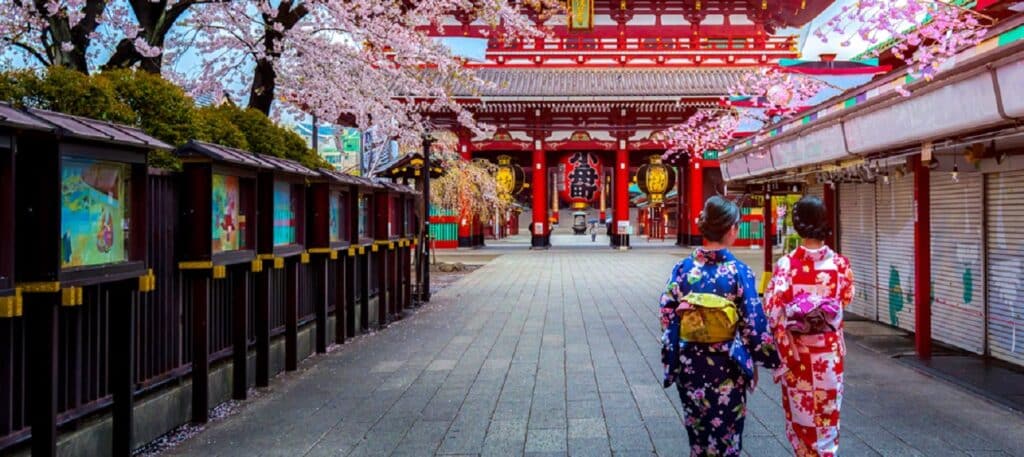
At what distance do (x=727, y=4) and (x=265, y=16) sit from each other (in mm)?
26666

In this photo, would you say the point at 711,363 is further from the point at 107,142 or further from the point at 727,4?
the point at 727,4

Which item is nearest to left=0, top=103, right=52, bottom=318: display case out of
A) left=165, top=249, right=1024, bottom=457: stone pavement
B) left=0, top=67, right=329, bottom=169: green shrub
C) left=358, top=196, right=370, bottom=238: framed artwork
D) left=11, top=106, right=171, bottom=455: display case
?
left=11, top=106, right=171, bottom=455: display case

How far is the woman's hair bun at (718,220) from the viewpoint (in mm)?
3967

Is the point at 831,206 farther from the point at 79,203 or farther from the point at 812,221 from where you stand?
the point at 79,203

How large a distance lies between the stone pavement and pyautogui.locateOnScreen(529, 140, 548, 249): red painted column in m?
23.2

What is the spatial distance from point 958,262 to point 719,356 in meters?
Answer: 6.56

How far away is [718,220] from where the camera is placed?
397 centimetres

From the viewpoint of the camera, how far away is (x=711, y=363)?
3.83 m

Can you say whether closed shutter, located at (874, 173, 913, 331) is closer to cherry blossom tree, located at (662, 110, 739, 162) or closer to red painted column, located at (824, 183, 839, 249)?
red painted column, located at (824, 183, 839, 249)

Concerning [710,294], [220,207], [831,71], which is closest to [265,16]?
[220,207]

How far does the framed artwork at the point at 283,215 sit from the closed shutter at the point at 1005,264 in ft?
24.1

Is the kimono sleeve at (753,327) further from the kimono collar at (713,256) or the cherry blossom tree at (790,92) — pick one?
the cherry blossom tree at (790,92)

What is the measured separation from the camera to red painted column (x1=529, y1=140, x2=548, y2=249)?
3425 centimetres

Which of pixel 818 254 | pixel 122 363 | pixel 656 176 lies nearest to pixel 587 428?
pixel 818 254
